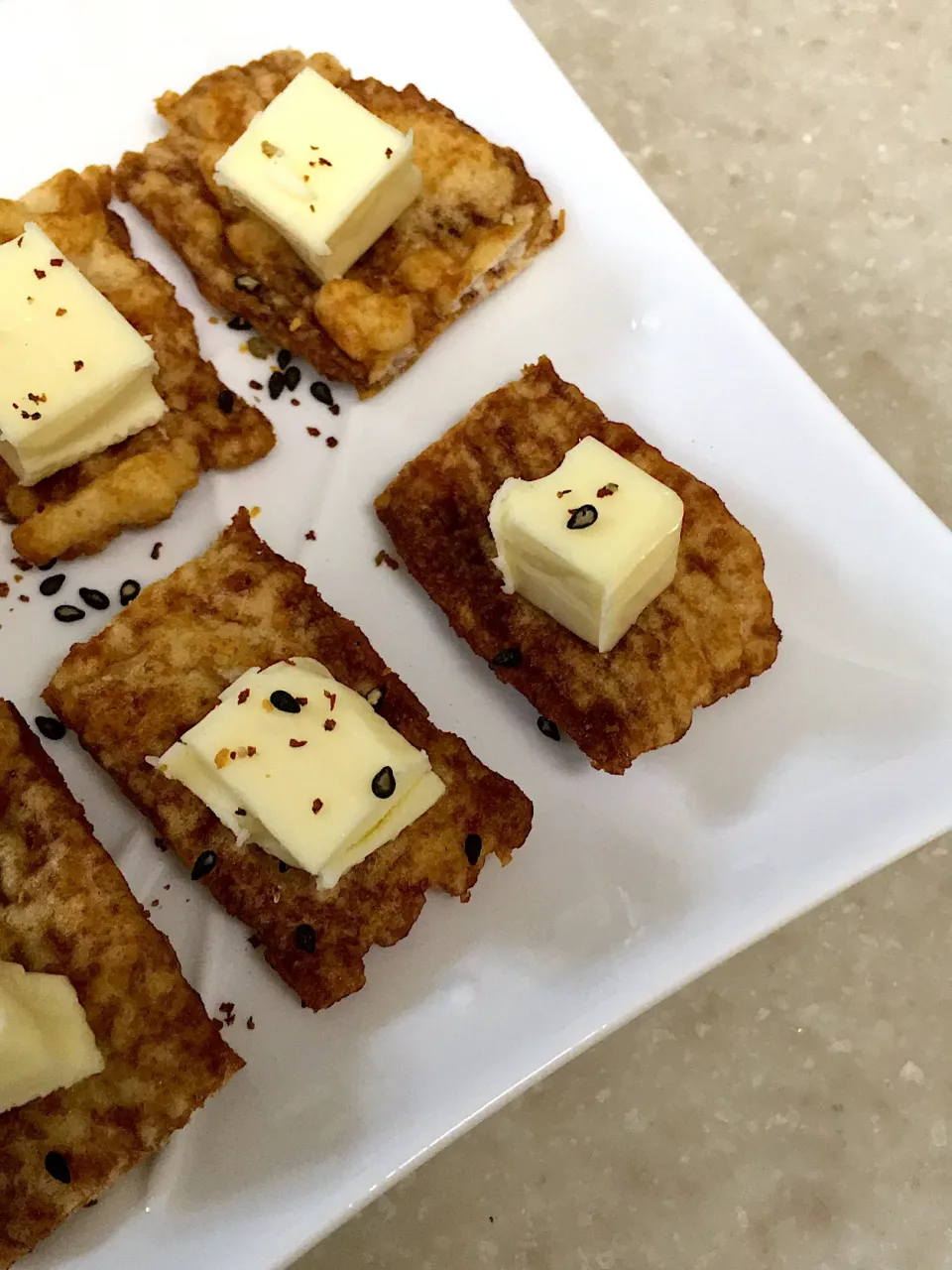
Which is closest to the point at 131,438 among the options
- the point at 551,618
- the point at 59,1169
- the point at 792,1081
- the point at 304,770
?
the point at 304,770

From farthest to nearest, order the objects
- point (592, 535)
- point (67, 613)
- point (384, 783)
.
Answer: point (67, 613) < point (592, 535) < point (384, 783)

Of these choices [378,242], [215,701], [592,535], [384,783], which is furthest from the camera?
[378,242]

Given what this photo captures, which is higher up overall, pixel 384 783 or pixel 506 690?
pixel 384 783

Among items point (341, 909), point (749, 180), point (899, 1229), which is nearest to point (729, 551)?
point (341, 909)

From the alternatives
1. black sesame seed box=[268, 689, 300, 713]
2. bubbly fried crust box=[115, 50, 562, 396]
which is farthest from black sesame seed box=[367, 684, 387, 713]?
bubbly fried crust box=[115, 50, 562, 396]

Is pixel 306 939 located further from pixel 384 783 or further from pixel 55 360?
pixel 55 360

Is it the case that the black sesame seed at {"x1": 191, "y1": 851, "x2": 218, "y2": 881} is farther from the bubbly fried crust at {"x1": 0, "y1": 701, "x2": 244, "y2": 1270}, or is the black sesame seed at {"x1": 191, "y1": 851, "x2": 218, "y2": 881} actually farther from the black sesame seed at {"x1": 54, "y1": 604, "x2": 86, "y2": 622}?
the black sesame seed at {"x1": 54, "y1": 604, "x2": 86, "y2": 622}

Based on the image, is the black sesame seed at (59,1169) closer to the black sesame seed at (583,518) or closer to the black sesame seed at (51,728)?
the black sesame seed at (51,728)
